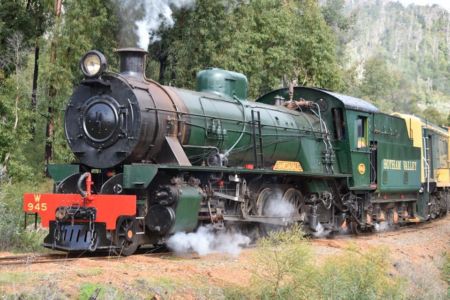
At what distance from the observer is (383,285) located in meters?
8.66

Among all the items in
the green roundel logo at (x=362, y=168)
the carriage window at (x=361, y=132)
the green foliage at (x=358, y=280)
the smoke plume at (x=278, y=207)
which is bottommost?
the green foliage at (x=358, y=280)

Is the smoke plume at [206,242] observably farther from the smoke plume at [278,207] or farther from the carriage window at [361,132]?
the carriage window at [361,132]

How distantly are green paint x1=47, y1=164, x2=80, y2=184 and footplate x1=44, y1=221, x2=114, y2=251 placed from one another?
1171 millimetres

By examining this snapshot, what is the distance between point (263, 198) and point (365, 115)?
4.71m

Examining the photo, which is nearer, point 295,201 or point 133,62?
point 133,62

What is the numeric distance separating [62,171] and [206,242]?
2940 mm

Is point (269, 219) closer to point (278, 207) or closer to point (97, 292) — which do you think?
point (278, 207)

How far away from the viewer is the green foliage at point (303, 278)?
26.0ft

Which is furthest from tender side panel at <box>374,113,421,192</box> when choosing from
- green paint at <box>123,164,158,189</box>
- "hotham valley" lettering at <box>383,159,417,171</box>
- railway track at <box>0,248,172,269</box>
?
green paint at <box>123,164,158,189</box>

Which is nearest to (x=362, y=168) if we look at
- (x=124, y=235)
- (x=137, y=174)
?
(x=137, y=174)

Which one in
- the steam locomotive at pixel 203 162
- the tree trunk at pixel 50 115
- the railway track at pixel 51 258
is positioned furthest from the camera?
the tree trunk at pixel 50 115

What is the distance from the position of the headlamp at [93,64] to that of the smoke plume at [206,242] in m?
3.17

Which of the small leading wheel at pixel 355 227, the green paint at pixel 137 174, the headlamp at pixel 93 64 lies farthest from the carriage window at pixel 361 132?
the headlamp at pixel 93 64

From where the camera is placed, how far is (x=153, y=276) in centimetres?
780
